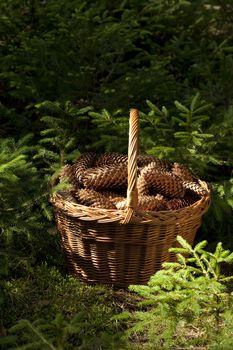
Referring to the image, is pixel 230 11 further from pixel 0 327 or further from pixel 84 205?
pixel 0 327

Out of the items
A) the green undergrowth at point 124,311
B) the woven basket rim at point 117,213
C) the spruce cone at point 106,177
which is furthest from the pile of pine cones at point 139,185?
the green undergrowth at point 124,311

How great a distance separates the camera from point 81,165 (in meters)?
3.86

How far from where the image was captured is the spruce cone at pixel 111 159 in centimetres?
391

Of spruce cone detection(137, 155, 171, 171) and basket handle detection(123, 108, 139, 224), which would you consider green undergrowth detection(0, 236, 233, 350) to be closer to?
basket handle detection(123, 108, 139, 224)

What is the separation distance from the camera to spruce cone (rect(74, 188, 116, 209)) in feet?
11.5

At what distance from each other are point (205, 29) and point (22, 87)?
228cm

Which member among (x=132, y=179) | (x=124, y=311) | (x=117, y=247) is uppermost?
(x=132, y=179)

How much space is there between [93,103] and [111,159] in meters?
0.89

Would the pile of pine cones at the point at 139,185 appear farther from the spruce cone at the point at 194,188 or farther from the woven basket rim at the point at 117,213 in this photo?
the woven basket rim at the point at 117,213

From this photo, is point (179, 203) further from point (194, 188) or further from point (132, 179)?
point (132, 179)

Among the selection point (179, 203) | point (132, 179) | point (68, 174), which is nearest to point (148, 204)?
point (179, 203)

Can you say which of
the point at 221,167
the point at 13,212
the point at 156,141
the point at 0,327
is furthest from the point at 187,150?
the point at 0,327

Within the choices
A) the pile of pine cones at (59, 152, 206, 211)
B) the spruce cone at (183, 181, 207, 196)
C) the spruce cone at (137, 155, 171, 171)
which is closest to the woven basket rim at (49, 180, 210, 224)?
the pile of pine cones at (59, 152, 206, 211)

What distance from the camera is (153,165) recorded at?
3.82m
